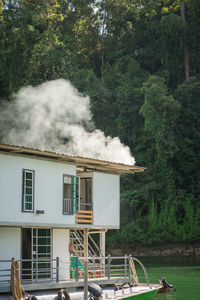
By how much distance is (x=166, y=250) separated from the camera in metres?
57.6

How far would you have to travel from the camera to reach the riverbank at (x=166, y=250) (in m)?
56.3

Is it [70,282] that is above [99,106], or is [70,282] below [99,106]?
below

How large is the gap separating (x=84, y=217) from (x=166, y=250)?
1366 inches

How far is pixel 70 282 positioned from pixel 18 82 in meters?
43.5

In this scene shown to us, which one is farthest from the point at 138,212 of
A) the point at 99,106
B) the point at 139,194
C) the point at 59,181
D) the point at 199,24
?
the point at 59,181

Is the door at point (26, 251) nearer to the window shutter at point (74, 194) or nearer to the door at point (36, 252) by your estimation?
the door at point (36, 252)

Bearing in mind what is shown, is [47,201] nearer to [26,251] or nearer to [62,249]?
[26,251]

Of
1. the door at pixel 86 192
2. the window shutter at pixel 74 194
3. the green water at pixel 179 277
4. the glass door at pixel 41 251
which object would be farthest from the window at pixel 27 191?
the green water at pixel 179 277

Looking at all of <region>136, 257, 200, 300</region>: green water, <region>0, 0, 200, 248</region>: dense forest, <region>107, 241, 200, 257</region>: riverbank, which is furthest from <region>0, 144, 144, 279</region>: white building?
<region>0, 0, 200, 248</region>: dense forest

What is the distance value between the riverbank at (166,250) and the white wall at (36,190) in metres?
34.8

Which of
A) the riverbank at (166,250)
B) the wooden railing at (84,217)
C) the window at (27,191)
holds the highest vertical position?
the window at (27,191)

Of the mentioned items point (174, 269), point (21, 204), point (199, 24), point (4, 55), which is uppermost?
point (199, 24)

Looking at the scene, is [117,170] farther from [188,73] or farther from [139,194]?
[188,73]

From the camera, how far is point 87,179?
26.1m
